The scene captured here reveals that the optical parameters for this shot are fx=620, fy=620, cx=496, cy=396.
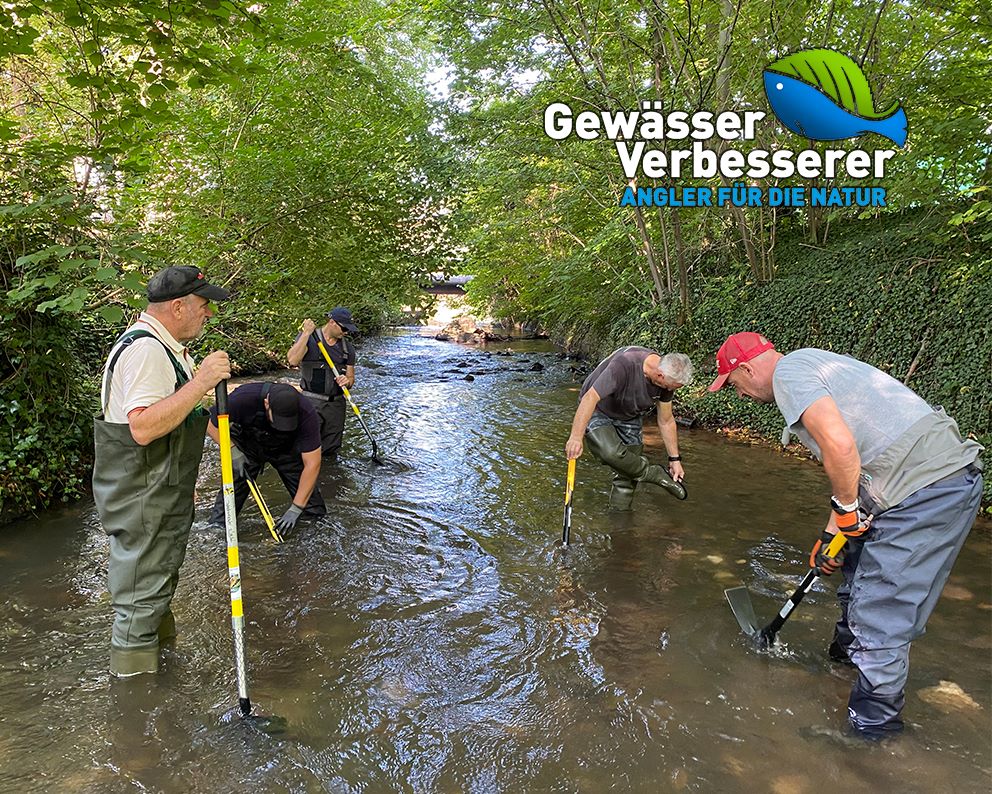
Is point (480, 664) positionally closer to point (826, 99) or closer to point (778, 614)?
point (778, 614)

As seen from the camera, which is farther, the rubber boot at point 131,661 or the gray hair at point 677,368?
the gray hair at point 677,368

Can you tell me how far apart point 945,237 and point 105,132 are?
8.77m

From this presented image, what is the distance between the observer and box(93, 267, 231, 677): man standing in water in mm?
2879

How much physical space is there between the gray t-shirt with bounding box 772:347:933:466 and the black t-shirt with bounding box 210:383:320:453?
3.46 m

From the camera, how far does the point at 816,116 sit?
8.95 metres

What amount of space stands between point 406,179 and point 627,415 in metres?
5.42

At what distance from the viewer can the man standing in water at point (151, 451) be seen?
9.45ft

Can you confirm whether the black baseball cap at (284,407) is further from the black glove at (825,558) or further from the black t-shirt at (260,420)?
the black glove at (825,558)

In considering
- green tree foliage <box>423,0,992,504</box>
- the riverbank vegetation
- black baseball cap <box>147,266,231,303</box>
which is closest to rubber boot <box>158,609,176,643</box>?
black baseball cap <box>147,266,231,303</box>

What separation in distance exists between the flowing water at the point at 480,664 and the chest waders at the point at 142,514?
1.06ft

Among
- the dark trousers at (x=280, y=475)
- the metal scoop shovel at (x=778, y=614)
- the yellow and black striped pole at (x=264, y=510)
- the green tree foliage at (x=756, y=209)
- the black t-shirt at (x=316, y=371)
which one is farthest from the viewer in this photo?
the black t-shirt at (x=316, y=371)

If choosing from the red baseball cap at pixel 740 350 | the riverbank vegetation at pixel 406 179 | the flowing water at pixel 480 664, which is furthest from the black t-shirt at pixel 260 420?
the red baseball cap at pixel 740 350

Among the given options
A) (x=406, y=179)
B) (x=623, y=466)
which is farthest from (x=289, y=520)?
(x=406, y=179)

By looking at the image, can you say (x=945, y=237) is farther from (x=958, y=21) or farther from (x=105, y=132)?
(x=105, y=132)
